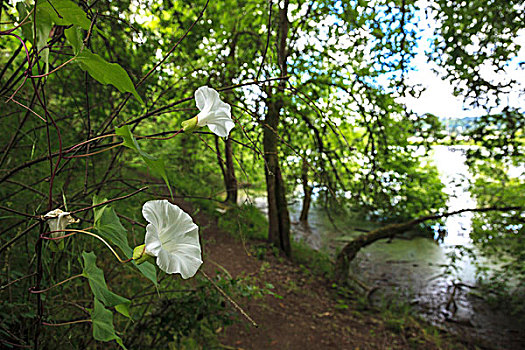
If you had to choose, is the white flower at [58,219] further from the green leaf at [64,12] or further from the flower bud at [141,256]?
the green leaf at [64,12]

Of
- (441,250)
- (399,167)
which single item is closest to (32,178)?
(399,167)

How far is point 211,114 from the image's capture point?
0.53 meters

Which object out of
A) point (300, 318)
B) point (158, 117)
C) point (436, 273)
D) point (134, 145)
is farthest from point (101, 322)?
point (436, 273)

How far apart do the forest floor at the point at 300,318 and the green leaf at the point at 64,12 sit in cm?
188

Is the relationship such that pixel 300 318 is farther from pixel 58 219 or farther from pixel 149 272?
pixel 58 219

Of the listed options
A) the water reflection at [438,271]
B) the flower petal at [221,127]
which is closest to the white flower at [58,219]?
the flower petal at [221,127]

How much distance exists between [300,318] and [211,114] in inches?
122

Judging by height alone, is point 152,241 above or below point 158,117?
below

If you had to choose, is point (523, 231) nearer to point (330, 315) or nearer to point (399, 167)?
point (399, 167)

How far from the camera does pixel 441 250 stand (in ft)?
21.2

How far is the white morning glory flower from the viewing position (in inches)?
20.4

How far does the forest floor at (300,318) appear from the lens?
274 cm

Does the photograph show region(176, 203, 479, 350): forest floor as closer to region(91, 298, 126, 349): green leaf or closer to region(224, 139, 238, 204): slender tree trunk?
region(224, 139, 238, 204): slender tree trunk

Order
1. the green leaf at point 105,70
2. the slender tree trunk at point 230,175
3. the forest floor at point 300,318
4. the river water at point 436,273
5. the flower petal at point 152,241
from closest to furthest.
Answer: the flower petal at point 152,241, the green leaf at point 105,70, the slender tree trunk at point 230,175, the forest floor at point 300,318, the river water at point 436,273
